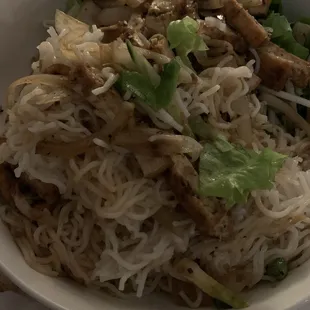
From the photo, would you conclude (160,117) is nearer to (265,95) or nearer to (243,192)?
(243,192)

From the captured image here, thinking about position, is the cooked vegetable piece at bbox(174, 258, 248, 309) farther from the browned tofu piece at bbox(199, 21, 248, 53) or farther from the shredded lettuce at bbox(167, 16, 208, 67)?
the browned tofu piece at bbox(199, 21, 248, 53)

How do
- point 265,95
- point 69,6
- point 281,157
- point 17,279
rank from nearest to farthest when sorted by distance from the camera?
point 17,279 < point 281,157 < point 265,95 < point 69,6

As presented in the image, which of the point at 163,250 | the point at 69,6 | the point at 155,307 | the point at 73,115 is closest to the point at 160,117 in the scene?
the point at 73,115

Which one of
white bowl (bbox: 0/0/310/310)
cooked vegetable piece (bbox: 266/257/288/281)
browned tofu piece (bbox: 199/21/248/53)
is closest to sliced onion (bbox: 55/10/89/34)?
white bowl (bbox: 0/0/310/310)

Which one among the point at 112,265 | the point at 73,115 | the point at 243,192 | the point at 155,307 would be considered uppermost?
the point at 73,115

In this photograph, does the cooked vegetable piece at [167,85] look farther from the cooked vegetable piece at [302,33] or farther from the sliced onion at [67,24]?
the cooked vegetable piece at [302,33]

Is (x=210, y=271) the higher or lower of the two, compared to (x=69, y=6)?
lower
